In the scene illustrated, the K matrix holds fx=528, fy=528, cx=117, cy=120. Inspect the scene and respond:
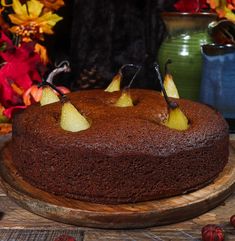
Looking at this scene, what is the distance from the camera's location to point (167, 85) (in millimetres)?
1259

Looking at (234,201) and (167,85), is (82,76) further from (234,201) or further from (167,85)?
(234,201)

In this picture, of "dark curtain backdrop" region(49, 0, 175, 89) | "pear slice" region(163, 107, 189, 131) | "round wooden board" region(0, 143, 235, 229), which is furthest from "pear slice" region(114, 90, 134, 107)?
"dark curtain backdrop" region(49, 0, 175, 89)

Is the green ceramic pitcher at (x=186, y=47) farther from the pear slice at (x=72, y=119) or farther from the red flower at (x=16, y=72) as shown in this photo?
the pear slice at (x=72, y=119)

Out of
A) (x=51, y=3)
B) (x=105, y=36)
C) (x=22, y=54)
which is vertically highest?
(x=51, y=3)

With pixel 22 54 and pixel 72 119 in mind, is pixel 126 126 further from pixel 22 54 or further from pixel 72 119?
pixel 22 54

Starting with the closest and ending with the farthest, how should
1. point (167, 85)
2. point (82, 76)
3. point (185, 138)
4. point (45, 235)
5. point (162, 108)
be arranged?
1. point (45, 235)
2. point (185, 138)
3. point (162, 108)
4. point (167, 85)
5. point (82, 76)

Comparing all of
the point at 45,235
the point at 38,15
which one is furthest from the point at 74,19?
the point at 45,235

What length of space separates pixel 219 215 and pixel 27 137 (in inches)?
15.6

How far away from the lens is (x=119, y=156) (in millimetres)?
942

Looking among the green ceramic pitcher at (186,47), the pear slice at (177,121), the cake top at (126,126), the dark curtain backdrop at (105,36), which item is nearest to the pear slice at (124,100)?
the cake top at (126,126)

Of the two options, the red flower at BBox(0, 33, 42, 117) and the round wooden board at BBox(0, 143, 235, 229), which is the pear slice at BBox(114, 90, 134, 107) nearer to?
the round wooden board at BBox(0, 143, 235, 229)

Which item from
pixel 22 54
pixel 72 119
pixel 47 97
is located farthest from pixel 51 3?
pixel 72 119

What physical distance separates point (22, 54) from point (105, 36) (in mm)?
496

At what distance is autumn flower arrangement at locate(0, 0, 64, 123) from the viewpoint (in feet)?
5.11
